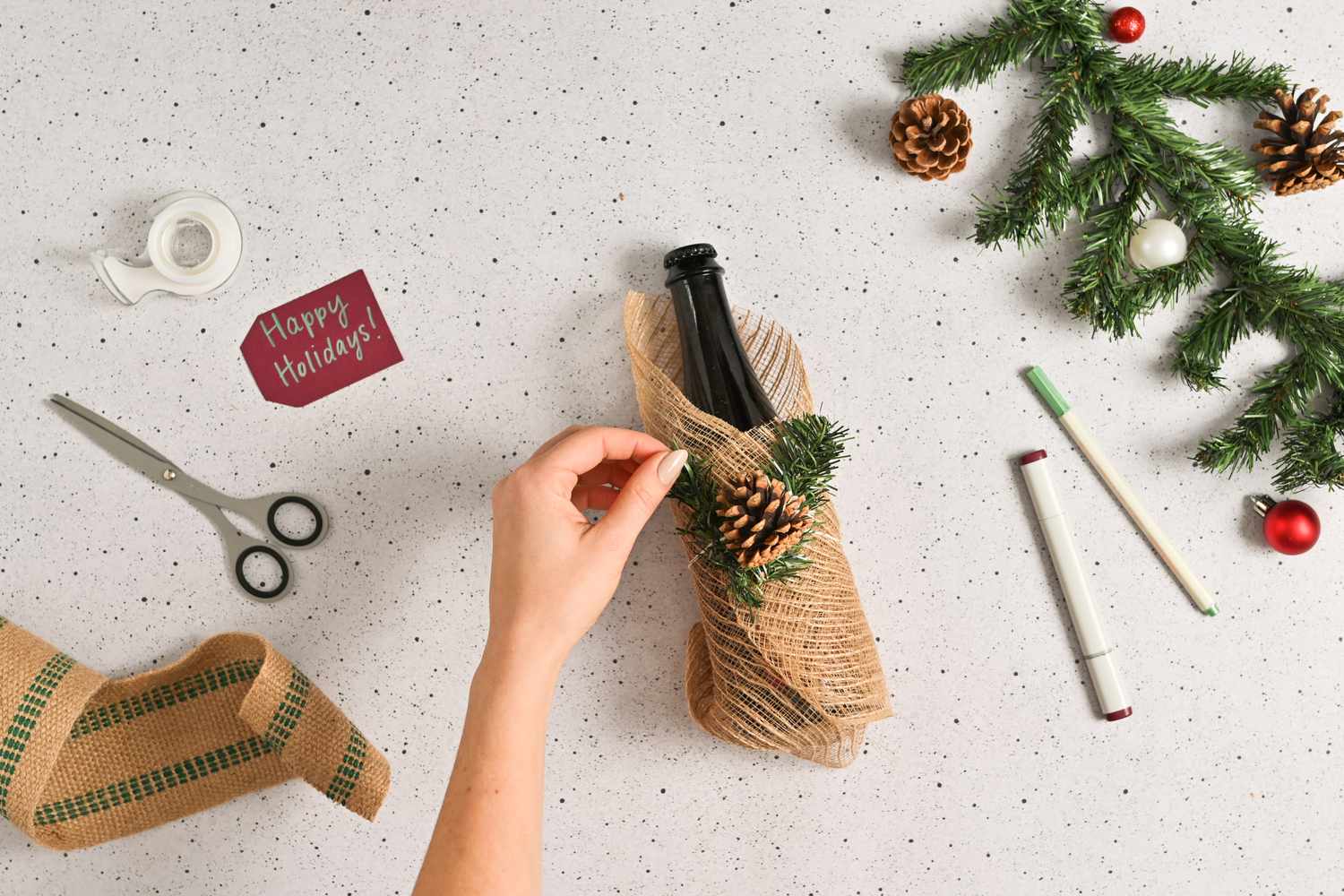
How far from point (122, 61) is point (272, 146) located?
0.16 meters

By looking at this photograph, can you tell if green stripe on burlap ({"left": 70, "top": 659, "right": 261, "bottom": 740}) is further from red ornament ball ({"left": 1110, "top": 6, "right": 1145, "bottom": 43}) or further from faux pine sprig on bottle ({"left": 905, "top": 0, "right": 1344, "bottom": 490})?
red ornament ball ({"left": 1110, "top": 6, "right": 1145, "bottom": 43})

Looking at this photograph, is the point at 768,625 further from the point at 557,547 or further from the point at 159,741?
the point at 159,741

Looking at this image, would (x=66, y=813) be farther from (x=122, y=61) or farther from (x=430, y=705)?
(x=122, y=61)

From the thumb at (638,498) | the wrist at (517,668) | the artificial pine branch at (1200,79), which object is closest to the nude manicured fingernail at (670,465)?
the thumb at (638,498)

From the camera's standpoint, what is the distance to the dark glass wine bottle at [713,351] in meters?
0.79

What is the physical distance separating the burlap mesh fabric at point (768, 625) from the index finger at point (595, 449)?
3 cm

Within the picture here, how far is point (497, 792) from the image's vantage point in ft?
2.10

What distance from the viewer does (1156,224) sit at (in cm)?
82

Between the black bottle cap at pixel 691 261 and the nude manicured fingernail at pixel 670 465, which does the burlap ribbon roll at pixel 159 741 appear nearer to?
the nude manicured fingernail at pixel 670 465

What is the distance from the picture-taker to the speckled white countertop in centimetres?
86

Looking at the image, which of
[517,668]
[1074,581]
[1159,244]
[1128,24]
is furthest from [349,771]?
[1128,24]

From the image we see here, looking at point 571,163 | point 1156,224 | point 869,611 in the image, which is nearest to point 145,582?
point 571,163

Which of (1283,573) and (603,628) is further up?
(603,628)

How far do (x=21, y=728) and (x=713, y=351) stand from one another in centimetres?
73
